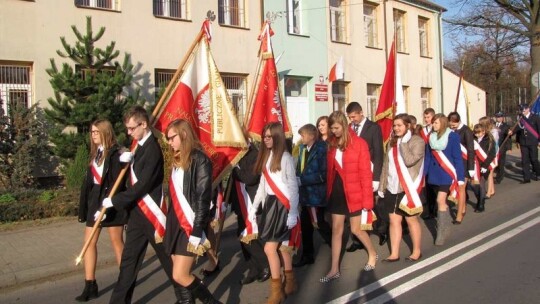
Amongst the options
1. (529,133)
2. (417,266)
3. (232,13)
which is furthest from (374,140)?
(232,13)

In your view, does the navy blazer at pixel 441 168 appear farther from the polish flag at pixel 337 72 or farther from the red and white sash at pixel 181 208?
the polish flag at pixel 337 72

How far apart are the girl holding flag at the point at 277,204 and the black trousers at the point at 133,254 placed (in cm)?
92

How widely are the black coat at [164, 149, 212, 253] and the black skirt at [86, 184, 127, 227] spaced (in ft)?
3.73

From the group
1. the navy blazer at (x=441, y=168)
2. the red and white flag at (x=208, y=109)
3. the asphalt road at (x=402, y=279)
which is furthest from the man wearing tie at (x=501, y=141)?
the red and white flag at (x=208, y=109)

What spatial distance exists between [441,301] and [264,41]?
4113 millimetres

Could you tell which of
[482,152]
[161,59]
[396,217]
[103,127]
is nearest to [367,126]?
[396,217]

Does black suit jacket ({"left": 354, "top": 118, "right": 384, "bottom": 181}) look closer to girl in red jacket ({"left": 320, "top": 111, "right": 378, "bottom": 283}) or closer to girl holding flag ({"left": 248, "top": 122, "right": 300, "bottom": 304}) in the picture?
girl in red jacket ({"left": 320, "top": 111, "right": 378, "bottom": 283})

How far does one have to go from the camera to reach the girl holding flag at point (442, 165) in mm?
7355

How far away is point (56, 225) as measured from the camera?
30.4ft

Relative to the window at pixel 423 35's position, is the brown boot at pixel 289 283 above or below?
below

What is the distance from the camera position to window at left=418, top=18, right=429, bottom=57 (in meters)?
26.4

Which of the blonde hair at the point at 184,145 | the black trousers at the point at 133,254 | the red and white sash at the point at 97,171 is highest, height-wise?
the blonde hair at the point at 184,145

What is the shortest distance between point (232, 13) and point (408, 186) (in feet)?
38.2

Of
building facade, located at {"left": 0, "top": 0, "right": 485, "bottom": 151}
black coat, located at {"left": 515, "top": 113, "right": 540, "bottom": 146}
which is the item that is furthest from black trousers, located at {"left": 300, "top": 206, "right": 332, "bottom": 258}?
black coat, located at {"left": 515, "top": 113, "right": 540, "bottom": 146}
